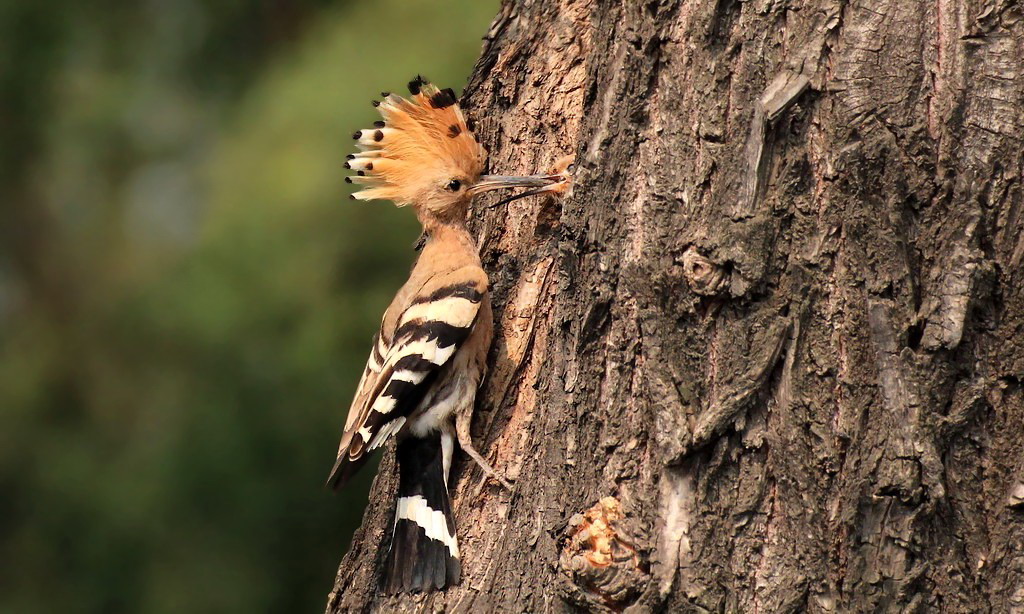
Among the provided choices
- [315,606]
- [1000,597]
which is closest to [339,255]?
[315,606]

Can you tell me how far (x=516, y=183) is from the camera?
2670mm

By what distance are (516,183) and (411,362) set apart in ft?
1.65

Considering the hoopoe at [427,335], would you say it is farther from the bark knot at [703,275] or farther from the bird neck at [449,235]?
the bark knot at [703,275]

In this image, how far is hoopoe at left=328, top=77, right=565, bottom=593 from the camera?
240 cm

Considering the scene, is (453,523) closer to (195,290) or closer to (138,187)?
(195,290)

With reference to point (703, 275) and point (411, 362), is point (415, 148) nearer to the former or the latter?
point (411, 362)

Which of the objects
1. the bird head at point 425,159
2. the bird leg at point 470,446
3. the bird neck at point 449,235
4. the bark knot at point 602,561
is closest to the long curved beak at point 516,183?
the bird head at point 425,159

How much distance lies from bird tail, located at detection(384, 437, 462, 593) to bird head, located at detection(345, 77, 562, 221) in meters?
0.66

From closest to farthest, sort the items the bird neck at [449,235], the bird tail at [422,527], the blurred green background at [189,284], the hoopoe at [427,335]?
1. the bird tail at [422,527]
2. the hoopoe at [427,335]
3. the bird neck at [449,235]
4. the blurred green background at [189,284]

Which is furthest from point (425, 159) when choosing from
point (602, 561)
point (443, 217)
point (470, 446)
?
point (602, 561)

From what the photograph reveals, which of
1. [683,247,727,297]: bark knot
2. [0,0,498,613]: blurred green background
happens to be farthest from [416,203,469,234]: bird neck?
[683,247,727,297]: bark knot

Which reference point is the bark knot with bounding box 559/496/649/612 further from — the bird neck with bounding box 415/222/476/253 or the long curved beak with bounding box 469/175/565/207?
the bird neck with bounding box 415/222/476/253

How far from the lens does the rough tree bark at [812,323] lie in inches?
67.9

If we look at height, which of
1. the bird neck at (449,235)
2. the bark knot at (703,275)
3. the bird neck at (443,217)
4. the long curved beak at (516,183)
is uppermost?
the long curved beak at (516,183)
